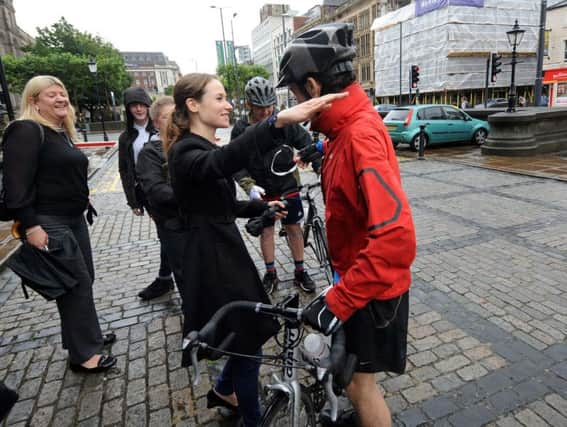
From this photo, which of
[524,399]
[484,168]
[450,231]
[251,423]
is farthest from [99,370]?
[484,168]

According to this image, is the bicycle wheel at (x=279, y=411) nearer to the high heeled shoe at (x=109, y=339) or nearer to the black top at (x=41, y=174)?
the black top at (x=41, y=174)

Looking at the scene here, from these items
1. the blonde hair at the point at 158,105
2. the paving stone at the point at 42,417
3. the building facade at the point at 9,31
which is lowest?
the paving stone at the point at 42,417

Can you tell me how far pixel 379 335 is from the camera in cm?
160

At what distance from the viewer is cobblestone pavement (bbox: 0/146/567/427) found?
2.51 metres

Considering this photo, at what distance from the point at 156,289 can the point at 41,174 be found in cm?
198

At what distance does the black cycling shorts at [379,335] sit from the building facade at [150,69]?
148399mm

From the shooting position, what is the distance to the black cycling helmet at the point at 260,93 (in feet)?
12.3

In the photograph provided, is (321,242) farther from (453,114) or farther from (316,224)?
(453,114)

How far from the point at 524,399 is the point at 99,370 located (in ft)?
9.79

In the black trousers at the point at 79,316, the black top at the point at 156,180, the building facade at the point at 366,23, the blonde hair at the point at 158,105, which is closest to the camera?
the black trousers at the point at 79,316

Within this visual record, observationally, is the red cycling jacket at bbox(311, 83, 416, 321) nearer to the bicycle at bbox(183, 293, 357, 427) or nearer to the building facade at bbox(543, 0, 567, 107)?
the bicycle at bbox(183, 293, 357, 427)

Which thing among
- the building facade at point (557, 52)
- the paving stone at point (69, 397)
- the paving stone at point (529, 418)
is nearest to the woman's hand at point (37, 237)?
the paving stone at point (69, 397)

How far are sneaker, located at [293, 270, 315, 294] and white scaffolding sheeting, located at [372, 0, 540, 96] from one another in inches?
1444

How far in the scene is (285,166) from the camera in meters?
3.89
